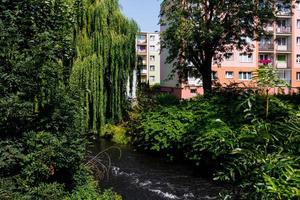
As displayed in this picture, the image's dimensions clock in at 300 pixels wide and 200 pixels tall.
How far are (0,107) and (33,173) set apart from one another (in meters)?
1.07

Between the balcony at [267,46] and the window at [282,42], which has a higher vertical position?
the window at [282,42]

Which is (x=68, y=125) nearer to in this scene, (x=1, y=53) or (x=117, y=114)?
(x=1, y=53)

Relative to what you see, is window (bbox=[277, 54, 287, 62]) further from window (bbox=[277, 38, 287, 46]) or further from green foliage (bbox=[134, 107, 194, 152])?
green foliage (bbox=[134, 107, 194, 152])

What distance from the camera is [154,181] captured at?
12227mm

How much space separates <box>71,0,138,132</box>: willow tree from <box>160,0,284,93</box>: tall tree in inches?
107

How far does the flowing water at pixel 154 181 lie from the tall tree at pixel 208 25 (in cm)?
666

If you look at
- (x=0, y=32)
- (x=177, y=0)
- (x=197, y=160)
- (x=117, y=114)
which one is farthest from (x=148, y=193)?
(x=177, y=0)

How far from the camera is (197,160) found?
46.5 ft

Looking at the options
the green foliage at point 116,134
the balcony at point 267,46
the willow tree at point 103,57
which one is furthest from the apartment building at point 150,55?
the green foliage at point 116,134

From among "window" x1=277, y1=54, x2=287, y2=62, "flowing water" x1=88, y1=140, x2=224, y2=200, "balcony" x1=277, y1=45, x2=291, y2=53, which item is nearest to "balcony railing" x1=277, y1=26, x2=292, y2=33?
"balcony" x1=277, y1=45, x2=291, y2=53

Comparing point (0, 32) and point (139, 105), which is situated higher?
point (0, 32)

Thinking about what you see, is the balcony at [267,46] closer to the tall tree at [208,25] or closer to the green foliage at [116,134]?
the tall tree at [208,25]

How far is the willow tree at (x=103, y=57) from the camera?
17969 millimetres

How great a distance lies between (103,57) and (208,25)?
5.90 meters
